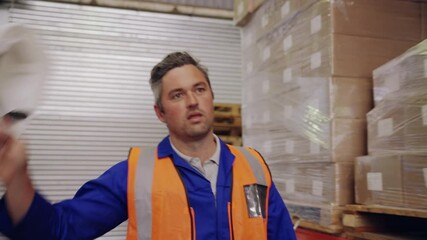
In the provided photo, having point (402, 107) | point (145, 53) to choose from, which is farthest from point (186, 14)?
point (402, 107)

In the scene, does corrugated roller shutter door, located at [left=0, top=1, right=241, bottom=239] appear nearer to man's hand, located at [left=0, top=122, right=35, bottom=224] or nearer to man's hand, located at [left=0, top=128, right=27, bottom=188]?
man's hand, located at [left=0, top=122, right=35, bottom=224]

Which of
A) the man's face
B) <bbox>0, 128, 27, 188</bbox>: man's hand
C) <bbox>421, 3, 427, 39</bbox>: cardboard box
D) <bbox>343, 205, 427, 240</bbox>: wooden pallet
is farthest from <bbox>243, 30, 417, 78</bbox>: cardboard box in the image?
<bbox>0, 128, 27, 188</bbox>: man's hand

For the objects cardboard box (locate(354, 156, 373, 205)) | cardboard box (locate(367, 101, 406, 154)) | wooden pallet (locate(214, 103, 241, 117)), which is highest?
wooden pallet (locate(214, 103, 241, 117))

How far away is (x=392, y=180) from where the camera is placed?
272cm

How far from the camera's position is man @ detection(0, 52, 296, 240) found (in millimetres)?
2195

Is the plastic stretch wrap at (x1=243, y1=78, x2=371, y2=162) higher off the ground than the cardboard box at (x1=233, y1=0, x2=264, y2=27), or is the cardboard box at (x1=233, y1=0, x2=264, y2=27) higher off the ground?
the cardboard box at (x1=233, y1=0, x2=264, y2=27)

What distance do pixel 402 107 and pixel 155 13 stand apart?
4633 millimetres

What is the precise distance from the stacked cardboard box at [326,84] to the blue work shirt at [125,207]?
882 mm

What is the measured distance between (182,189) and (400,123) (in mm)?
1437

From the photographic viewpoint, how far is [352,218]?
118 inches

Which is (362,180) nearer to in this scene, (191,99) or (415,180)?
(415,180)

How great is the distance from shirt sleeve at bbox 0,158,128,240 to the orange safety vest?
70mm

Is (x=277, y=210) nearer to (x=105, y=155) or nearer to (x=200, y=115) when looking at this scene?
(x=200, y=115)

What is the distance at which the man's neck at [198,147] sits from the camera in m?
2.47
